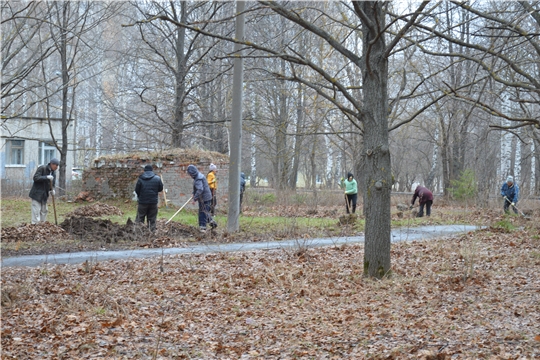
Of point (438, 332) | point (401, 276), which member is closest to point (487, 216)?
point (401, 276)

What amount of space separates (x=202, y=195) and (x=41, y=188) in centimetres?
411

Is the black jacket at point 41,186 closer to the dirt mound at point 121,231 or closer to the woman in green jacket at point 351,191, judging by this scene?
the dirt mound at point 121,231

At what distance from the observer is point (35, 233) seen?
1363 centimetres

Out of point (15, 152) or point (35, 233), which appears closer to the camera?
point (35, 233)

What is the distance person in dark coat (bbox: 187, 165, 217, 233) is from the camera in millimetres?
15008

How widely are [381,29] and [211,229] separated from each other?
7975mm

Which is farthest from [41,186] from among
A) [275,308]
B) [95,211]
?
[275,308]

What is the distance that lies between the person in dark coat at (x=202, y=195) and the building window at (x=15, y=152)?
2612 centimetres

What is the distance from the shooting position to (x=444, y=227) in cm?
1764

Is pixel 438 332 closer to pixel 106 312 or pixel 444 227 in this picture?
pixel 106 312

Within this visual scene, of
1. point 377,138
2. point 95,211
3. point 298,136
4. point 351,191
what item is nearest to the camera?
point 377,138

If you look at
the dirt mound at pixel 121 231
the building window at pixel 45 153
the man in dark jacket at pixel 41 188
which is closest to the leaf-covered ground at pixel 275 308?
the dirt mound at pixel 121 231

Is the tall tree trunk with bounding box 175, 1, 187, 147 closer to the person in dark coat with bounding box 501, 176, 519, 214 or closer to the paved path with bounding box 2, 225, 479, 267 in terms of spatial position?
the paved path with bounding box 2, 225, 479, 267

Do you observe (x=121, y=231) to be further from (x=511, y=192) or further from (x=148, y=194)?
(x=511, y=192)
